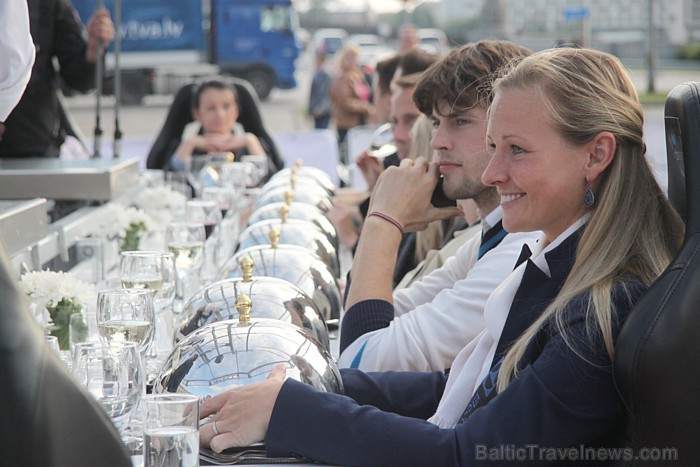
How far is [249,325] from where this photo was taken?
1.66 m

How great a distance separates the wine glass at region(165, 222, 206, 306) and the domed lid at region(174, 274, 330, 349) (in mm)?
796

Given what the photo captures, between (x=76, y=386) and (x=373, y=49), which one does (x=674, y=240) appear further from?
(x=373, y=49)

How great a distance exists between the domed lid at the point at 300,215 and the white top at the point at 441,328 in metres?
0.80

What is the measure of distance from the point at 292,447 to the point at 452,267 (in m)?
1.22

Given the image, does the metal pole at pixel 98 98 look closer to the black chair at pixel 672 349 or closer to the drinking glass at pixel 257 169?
the drinking glass at pixel 257 169

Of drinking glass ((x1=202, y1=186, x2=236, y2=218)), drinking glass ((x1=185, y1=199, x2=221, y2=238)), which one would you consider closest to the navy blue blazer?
drinking glass ((x1=185, y1=199, x2=221, y2=238))

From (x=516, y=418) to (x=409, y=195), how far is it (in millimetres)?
1213

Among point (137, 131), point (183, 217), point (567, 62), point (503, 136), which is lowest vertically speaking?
point (137, 131)

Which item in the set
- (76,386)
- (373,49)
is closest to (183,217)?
(76,386)

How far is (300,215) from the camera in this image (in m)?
3.19

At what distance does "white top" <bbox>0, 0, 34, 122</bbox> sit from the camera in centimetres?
238

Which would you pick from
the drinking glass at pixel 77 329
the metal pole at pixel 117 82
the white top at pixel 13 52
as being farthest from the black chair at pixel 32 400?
the metal pole at pixel 117 82

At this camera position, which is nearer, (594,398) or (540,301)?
(594,398)

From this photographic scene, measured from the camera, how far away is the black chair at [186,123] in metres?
6.27
